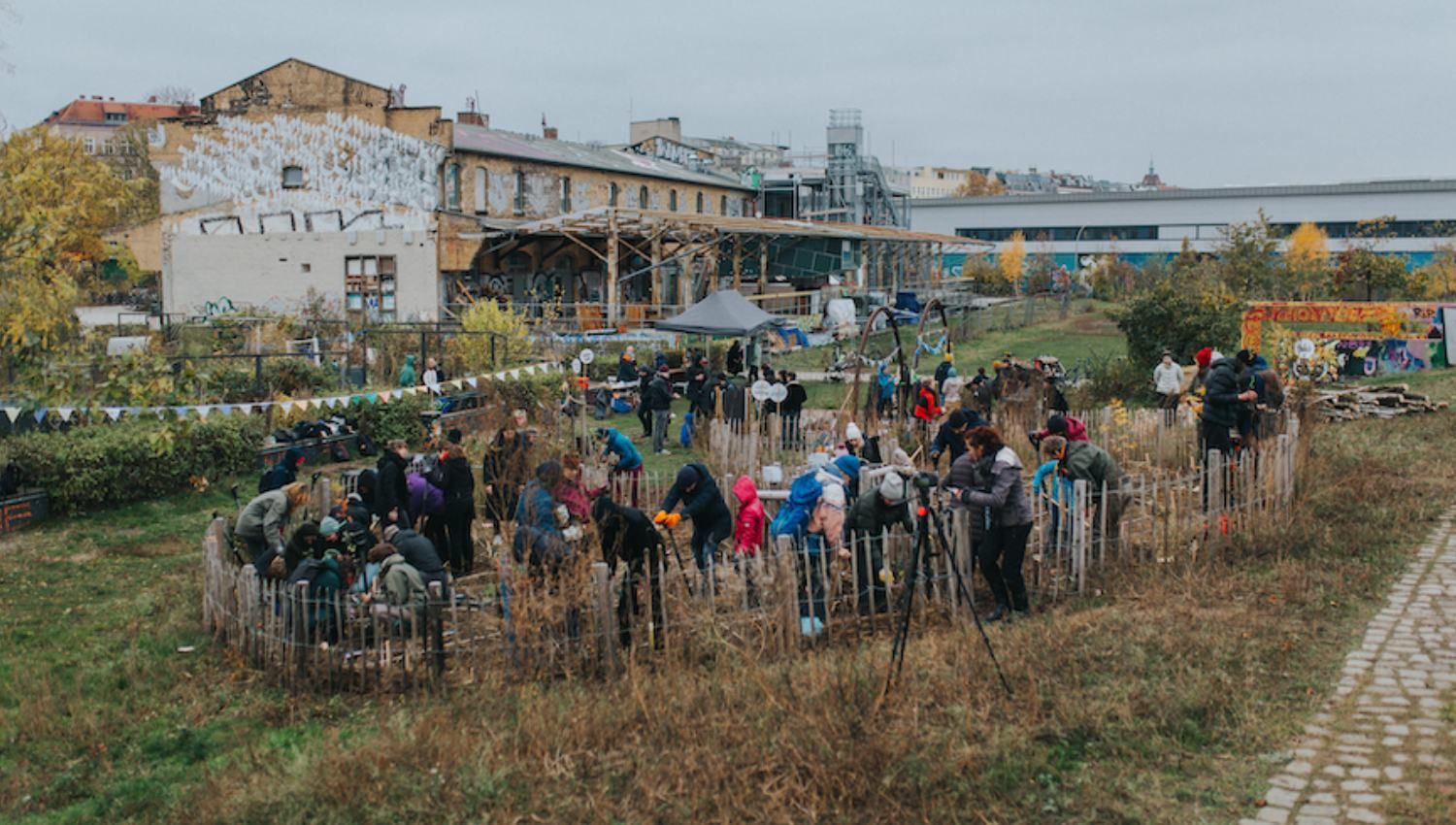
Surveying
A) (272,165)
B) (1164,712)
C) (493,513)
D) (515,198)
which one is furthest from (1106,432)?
(272,165)

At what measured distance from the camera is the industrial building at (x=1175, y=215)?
64.5m

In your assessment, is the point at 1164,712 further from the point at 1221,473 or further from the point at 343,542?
the point at 343,542

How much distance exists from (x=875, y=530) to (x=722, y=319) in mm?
12538

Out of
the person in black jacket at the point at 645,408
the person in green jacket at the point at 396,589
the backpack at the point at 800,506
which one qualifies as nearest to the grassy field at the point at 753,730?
the person in green jacket at the point at 396,589

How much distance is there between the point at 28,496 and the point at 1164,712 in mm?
12181

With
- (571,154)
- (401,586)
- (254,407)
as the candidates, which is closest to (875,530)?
(401,586)

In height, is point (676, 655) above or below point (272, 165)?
below

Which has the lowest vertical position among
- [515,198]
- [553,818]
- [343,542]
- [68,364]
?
[553,818]

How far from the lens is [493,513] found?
1248cm

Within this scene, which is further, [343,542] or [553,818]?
[343,542]

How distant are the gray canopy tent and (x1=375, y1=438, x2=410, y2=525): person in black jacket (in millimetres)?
10890

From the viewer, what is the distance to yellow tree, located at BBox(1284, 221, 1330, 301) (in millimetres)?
41156

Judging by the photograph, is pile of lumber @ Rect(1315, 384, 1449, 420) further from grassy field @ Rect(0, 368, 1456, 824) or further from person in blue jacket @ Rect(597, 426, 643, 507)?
person in blue jacket @ Rect(597, 426, 643, 507)

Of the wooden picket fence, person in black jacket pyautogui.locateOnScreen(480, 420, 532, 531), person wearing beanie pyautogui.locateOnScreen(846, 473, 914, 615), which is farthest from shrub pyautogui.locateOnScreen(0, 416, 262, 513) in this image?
person wearing beanie pyautogui.locateOnScreen(846, 473, 914, 615)
